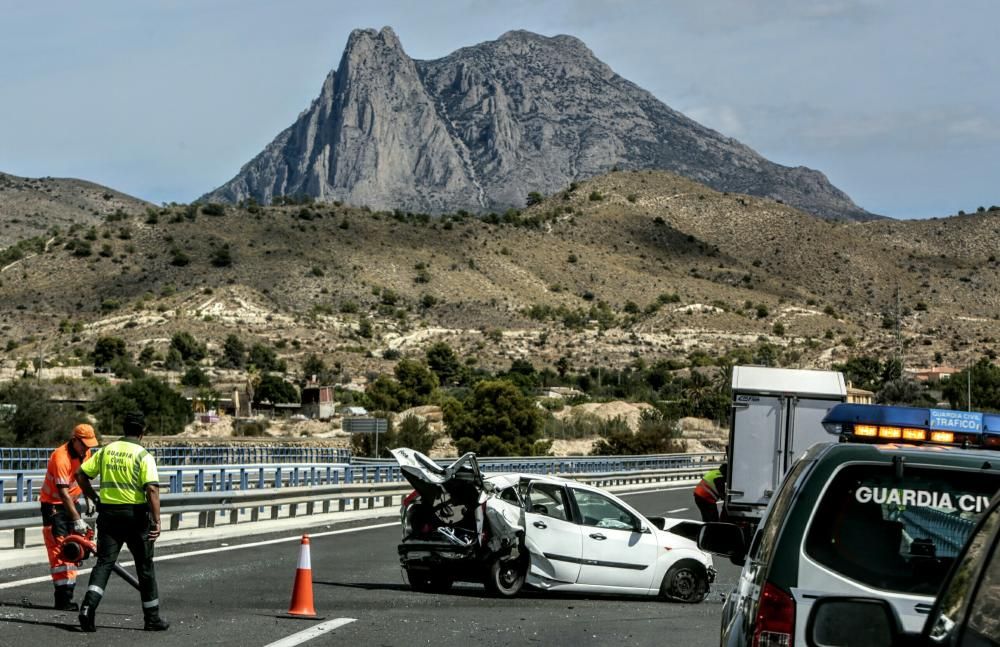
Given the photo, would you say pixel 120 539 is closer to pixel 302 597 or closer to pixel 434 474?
pixel 302 597

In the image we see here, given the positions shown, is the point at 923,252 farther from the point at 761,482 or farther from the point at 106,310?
the point at 761,482

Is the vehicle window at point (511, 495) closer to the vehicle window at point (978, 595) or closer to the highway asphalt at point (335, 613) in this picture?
the highway asphalt at point (335, 613)

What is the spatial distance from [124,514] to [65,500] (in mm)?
1580

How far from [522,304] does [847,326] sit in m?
28.3

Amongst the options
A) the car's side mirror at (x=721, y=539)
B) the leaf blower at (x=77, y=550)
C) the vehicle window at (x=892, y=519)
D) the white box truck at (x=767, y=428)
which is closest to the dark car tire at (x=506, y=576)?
the leaf blower at (x=77, y=550)

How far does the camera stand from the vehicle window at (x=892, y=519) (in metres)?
5.66

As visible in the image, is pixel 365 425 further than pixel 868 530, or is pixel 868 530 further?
pixel 365 425

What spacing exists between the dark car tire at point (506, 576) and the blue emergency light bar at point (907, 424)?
246 inches

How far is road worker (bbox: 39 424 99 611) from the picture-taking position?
13.0m

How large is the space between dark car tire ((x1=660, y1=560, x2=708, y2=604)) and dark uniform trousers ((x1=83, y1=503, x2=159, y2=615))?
678 cm

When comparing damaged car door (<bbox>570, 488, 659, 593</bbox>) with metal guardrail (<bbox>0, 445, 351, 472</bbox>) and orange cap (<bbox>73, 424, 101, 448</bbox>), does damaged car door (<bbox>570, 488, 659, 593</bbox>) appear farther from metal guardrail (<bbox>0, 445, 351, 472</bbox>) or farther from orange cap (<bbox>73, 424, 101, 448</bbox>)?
metal guardrail (<bbox>0, 445, 351, 472</bbox>)

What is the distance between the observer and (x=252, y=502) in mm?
25266

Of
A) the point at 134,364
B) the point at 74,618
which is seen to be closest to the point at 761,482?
the point at 74,618

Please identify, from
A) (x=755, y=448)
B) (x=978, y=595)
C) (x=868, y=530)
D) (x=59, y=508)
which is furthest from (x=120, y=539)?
(x=755, y=448)
